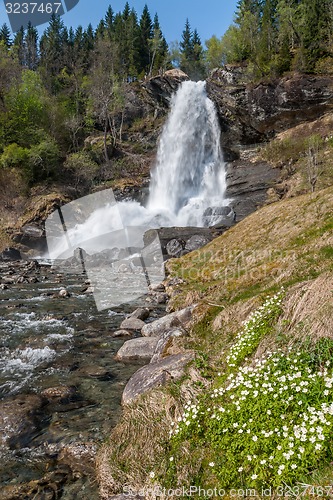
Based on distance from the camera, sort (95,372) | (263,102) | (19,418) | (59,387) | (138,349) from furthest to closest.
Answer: (263,102), (138,349), (95,372), (59,387), (19,418)

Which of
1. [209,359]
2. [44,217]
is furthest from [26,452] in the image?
[44,217]

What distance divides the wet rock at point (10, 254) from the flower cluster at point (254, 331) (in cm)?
3151

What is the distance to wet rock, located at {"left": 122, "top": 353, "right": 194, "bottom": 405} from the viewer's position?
6277mm

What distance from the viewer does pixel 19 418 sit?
6.89m

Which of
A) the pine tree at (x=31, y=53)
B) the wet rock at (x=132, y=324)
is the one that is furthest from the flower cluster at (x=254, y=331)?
the pine tree at (x=31, y=53)

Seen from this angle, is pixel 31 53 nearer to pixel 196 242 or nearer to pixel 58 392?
pixel 196 242

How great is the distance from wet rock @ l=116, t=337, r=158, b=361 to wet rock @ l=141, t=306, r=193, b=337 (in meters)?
0.46

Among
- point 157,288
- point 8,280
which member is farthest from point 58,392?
point 8,280

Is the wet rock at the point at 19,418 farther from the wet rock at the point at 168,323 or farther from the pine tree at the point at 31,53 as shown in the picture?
the pine tree at the point at 31,53

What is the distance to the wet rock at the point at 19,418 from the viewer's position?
6400 mm

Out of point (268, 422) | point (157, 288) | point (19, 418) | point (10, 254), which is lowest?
point (157, 288)

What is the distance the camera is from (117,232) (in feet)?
123

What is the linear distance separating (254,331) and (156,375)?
209cm

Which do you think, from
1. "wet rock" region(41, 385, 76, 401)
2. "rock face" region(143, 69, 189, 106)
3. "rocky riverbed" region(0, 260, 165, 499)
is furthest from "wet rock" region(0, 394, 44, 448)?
"rock face" region(143, 69, 189, 106)
